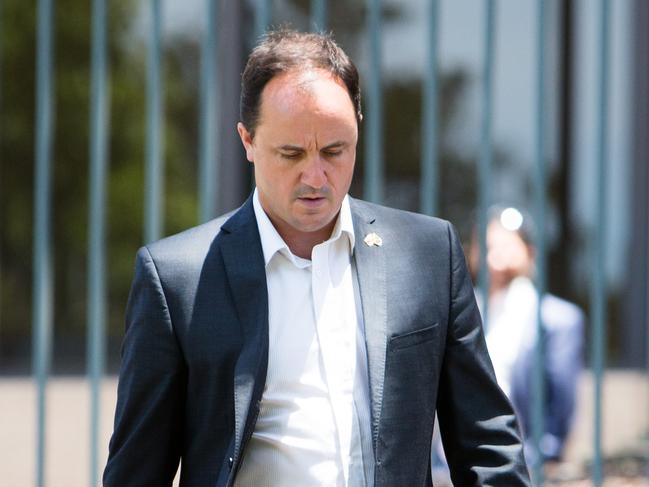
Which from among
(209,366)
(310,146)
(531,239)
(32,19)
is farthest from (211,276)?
(32,19)

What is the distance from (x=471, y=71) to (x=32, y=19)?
11.3 feet

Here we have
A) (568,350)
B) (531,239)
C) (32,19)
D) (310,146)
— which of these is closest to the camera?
(310,146)

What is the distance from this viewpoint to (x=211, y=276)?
215 centimetres

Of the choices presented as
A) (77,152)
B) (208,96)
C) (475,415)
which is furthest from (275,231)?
(77,152)

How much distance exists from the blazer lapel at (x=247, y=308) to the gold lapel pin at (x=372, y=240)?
0.20 m

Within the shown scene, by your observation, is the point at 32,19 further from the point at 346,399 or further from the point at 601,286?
the point at 346,399

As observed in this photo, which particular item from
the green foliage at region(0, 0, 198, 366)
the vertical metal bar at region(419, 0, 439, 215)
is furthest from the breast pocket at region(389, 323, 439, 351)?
the green foliage at region(0, 0, 198, 366)

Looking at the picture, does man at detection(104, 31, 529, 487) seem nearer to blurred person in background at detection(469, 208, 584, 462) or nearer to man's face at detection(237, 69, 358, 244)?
man's face at detection(237, 69, 358, 244)

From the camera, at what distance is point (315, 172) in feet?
6.64

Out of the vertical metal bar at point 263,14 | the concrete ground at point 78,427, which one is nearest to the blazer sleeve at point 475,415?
the vertical metal bar at point 263,14

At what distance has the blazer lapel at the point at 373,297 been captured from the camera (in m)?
2.08

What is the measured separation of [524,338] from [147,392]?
2494 millimetres

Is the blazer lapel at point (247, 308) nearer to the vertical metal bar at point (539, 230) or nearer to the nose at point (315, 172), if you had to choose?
the nose at point (315, 172)

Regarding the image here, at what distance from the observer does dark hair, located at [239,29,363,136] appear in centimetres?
207
